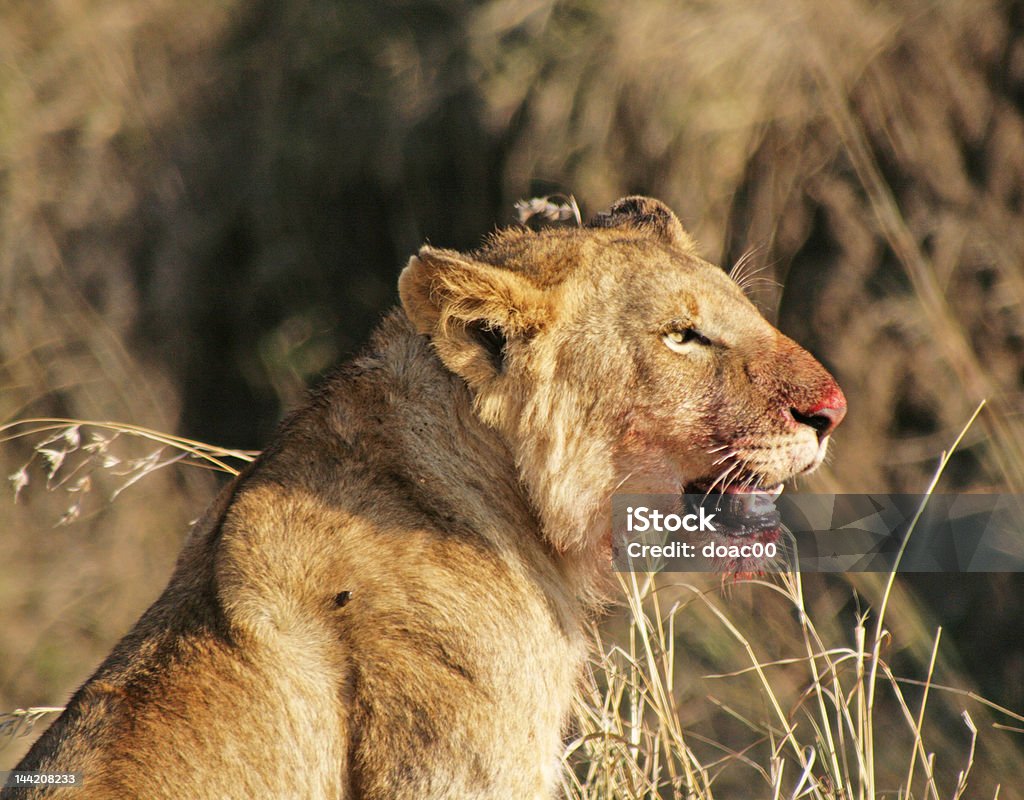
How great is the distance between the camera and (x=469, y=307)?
2.79 meters

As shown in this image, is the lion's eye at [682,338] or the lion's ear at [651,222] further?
the lion's ear at [651,222]

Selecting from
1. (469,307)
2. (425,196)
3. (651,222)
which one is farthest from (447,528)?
(425,196)

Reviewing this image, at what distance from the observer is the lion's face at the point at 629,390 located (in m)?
2.89

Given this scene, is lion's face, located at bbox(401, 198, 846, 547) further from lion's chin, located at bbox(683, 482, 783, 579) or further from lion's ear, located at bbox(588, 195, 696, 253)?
lion's ear, located at bbox(588, 195, 696, 253)

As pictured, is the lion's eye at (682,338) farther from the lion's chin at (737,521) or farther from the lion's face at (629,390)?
the lion's chin at (737,521)

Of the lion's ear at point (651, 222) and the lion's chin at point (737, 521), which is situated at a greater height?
the lion's ear at point (651, 222)

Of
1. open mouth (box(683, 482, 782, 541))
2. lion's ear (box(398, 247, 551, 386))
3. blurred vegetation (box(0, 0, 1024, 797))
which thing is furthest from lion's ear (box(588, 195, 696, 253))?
blurred vegetation (box(0, 0, 1024, 797))

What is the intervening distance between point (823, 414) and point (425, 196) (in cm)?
432

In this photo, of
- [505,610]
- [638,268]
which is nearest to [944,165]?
[638,268]

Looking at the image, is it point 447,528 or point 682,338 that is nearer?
point 447,528

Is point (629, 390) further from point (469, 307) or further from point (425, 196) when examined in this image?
point (425, 196)

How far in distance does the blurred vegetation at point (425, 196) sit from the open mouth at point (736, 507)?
75.7 inches

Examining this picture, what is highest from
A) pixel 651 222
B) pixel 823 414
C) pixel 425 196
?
pixel 425 196

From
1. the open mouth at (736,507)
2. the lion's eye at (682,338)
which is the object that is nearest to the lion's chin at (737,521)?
the open mouth at (736,507)
